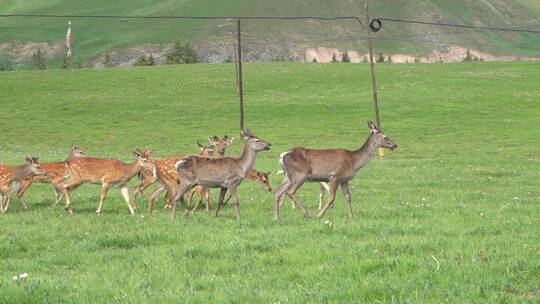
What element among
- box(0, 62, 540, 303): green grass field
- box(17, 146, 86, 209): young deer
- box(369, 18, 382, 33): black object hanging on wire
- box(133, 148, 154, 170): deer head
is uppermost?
box(369, 18, 382, 33): black object hanging on wire

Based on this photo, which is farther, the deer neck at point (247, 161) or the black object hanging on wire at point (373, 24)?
the black object hanging on wire at point (373, 24)

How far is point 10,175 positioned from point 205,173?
18.2 feet

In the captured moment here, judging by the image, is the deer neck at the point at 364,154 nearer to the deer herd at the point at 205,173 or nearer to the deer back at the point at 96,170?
the deer herd at the point at 205,173

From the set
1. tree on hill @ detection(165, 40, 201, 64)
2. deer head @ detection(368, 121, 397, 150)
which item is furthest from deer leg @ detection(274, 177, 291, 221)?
tree on hill @ detection(165, 40, 201, 64)

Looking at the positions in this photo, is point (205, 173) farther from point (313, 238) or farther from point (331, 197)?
point (313, 238)

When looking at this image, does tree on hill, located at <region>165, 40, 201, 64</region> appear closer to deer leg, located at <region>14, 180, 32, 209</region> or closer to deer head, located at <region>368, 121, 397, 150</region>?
deer leg, located at <region>14, 180, 32, 209</region>

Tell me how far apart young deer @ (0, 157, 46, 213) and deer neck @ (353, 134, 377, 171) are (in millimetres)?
8073

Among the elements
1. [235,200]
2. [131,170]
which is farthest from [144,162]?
[235,200]

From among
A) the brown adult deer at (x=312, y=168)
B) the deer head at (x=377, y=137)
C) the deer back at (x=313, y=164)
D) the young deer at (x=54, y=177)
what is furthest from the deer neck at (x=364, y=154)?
the young deer at (x=54, y=177)

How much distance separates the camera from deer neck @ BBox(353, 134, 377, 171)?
16925 millimetres

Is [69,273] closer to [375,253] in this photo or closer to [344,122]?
[375,253]

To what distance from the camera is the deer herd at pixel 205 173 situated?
1634cm

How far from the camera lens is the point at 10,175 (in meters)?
18.9

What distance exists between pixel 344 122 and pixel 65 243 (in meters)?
44.1
